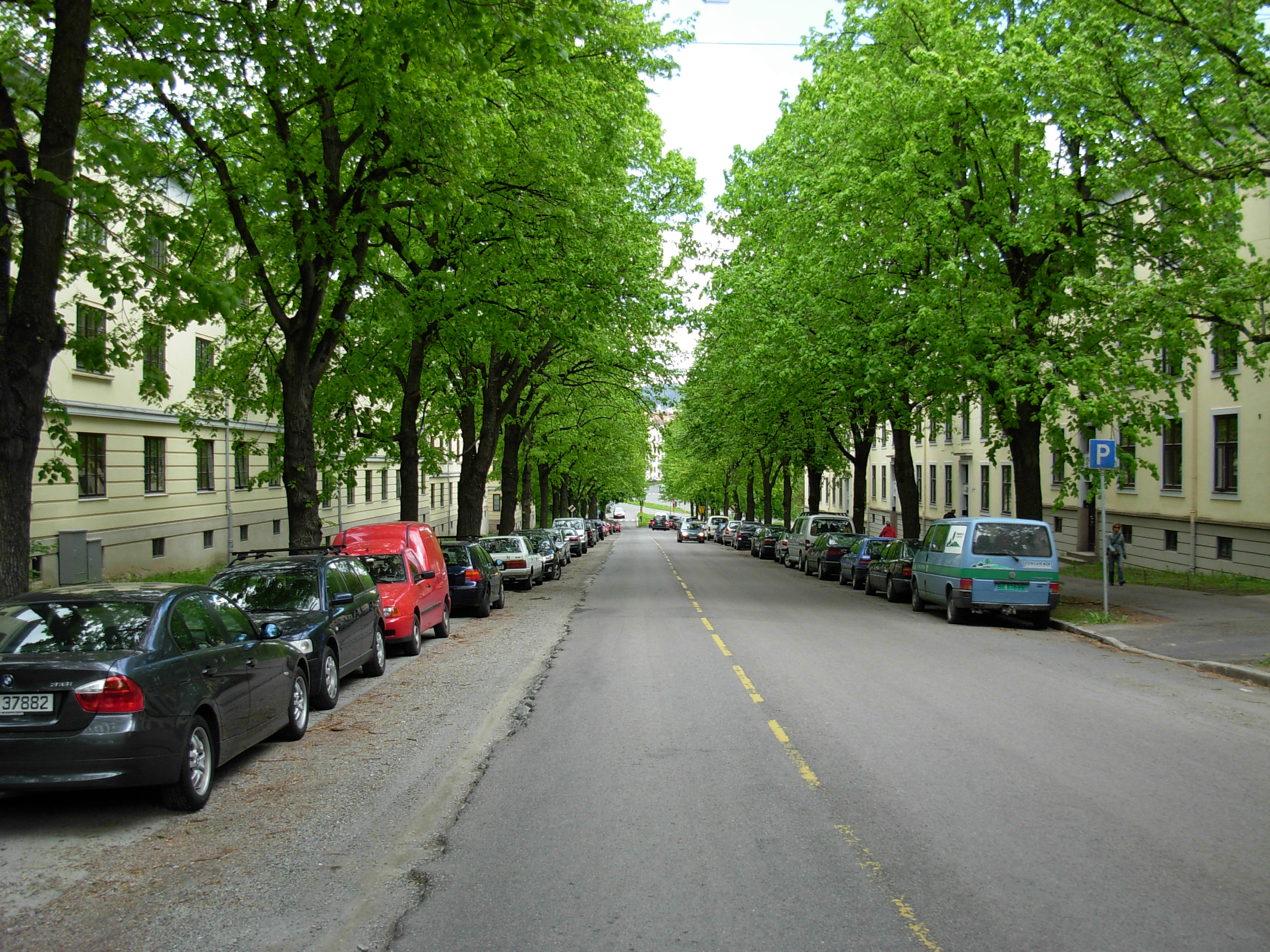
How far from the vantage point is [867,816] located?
5.81m

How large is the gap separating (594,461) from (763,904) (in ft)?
168

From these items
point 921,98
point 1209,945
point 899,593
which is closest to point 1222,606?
point 899,593

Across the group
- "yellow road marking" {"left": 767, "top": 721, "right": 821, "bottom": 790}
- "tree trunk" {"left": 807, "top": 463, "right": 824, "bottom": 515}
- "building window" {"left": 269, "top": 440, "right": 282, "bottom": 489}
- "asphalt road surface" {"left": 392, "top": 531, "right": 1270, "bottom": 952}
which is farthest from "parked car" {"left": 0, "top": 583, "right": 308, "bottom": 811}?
"tree trunk" {"left": 807, "top": 463, "right": 824, "bottom": 515}

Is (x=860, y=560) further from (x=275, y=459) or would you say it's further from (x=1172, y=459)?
(x=275, y=459)

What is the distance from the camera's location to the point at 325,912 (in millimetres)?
4504

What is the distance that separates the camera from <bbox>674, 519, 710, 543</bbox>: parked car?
71312mm

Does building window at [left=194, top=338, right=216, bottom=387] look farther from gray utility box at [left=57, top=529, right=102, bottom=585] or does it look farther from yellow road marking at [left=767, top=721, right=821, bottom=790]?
yellow road marking at [left=767, top=721, right=821, bottom=790]

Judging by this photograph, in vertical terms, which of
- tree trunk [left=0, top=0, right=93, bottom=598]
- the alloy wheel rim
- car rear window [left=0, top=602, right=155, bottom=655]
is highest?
tree trunk [left=0, top=0, right=93, bottom=598]

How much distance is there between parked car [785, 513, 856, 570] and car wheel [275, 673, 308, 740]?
26561 mm

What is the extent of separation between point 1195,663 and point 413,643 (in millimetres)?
10320

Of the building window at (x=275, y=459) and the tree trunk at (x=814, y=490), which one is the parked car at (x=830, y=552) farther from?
the building window at (x=275, y=459)

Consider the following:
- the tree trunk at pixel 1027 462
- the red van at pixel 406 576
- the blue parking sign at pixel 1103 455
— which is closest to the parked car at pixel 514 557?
the red van at pixel 406 576

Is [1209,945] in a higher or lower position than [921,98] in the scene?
lower

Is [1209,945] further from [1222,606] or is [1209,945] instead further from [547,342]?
[547,342]
